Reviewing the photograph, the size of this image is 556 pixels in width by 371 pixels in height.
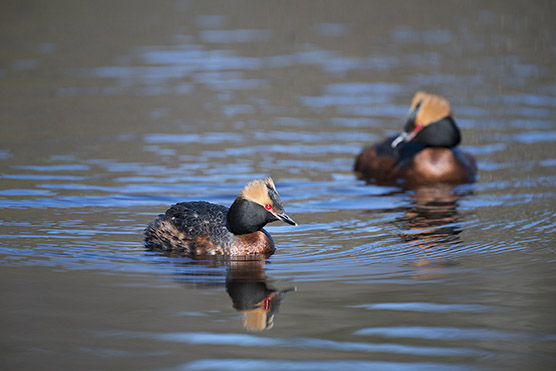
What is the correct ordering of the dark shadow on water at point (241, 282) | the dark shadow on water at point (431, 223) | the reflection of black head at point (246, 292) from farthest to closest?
the dark shadow on water at point (431, 223) → the reflection of black head at point (246, 292) → the dark shadow on water at point (241, 282)

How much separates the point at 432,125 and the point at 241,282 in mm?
6780

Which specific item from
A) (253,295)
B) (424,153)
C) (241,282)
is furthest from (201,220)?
(424,153)

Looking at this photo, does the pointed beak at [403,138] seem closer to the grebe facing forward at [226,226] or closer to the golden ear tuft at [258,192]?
the grebe facing forward at [226,226]

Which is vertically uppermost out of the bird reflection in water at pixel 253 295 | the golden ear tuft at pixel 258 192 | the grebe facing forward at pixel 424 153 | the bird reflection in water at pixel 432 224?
the grebe facing forward at pixel 424 153

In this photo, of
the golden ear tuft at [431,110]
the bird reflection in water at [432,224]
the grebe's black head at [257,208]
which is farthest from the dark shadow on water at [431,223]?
the grebe's black head at [257,208]

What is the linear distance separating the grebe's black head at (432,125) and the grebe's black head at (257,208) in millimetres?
5507

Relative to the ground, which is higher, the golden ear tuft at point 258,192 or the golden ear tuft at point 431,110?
the golden ear tuft at point 431,110

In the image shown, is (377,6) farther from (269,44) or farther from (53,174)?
(53,174)

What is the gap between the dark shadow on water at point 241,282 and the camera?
8336 millimetres

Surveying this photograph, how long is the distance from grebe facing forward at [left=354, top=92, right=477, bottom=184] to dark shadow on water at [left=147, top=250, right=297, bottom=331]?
550 cm

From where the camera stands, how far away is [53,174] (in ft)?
47.5

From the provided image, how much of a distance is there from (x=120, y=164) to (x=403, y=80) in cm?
896

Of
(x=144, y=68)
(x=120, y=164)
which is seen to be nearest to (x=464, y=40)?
(x=144, y=68)

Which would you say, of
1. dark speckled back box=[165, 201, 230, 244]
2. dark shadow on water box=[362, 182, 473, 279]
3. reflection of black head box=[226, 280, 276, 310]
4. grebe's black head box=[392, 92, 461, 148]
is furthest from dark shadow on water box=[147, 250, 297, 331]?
grebe's black head box=[392, 92, 461, 148]
